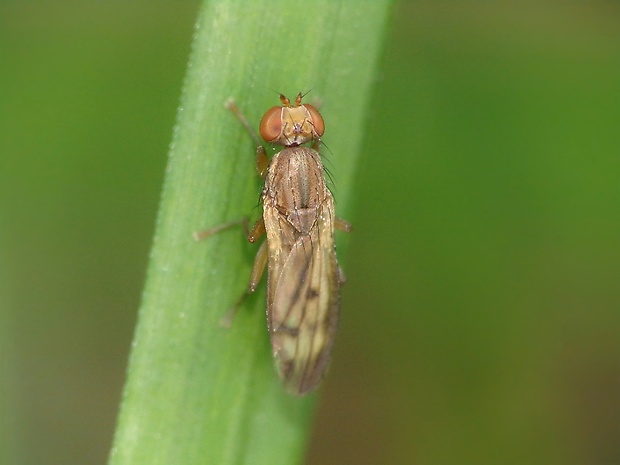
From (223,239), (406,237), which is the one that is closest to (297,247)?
(223,239)

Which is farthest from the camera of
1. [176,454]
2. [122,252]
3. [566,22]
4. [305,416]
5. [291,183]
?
[566,22]

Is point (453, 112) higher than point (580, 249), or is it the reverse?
point (453, 112)

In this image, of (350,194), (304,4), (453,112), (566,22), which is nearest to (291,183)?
(350,194)

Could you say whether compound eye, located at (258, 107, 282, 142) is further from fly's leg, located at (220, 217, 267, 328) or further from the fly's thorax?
fly's leg, located at (220, 217, 267, 328)

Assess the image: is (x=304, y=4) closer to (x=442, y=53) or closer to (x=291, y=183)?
(x=291, y=183)

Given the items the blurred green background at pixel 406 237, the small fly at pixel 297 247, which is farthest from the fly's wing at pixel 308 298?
the blurred green background at pixel 406 237

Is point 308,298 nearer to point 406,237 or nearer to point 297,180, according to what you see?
point 297,180

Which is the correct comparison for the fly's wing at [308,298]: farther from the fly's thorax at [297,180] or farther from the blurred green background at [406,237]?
the blurred green background at [406,237]
